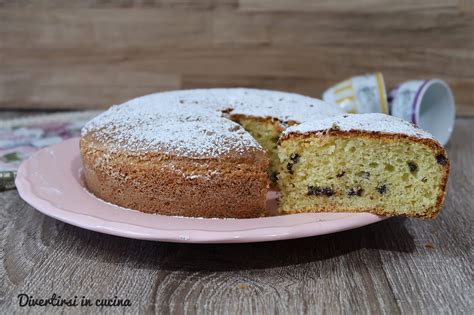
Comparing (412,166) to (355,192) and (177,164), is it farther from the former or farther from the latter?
(177,164)

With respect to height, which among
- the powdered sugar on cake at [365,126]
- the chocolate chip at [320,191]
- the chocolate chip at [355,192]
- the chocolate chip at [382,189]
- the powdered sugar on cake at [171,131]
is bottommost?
the chocolate chip at [320,191]

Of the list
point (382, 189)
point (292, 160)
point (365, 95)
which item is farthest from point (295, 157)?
point (365, 95)

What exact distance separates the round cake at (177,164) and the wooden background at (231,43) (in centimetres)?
139

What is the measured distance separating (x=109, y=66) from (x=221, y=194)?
1.88 meters

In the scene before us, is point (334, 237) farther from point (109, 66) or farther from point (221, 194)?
point (109, 66)

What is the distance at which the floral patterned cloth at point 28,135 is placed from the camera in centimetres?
194

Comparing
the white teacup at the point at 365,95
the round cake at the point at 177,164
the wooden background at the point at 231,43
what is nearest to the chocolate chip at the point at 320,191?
the round cake at the point at 177,164

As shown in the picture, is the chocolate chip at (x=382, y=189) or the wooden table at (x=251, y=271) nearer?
the wooden table at (x=251, y=271)

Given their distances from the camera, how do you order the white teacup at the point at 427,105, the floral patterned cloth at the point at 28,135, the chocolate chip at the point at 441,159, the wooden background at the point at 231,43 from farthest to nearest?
the wooden background at the point at 231,43 → the white teacup at the point at 427,105 → the floral patterned cloth at the point at 28,135 → the chocolate chip at the point at 441,159

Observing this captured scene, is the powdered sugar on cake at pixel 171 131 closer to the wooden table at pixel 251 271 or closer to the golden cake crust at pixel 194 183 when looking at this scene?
the golden cake crust at pixel 194 183

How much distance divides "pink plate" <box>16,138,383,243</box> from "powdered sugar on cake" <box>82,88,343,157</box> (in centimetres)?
17

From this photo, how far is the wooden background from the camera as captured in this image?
9.58ft

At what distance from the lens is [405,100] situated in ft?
7.61

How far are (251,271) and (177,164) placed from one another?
1.10 ft
